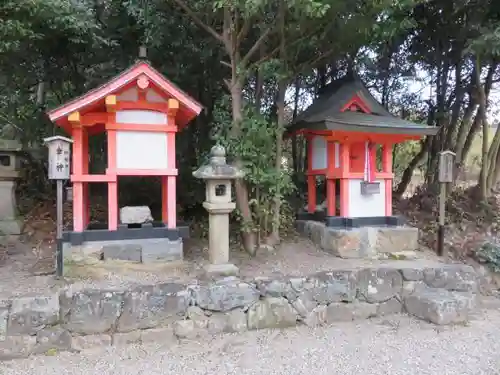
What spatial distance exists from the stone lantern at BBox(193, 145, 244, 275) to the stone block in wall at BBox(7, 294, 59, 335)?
1875 millimetres

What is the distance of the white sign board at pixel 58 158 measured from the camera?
200 inches

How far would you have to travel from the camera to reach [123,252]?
536 centimetres

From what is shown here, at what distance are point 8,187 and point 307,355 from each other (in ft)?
19.4

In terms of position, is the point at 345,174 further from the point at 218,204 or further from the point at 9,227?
the point at 9,227

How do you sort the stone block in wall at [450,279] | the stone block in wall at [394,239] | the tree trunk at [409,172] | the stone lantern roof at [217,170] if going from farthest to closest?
1. the tree trunk at [409,172]
2. the stone block in wall at [394,239]
3. the stone block in wall at [450,279]
4. the stone lantern roof at [217,170]

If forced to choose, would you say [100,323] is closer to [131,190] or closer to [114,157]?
[114,157]

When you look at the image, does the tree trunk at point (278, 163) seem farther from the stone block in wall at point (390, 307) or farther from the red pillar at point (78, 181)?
the red pillar at point (78, 181)

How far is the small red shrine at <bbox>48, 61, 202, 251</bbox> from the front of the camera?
522 centimetres

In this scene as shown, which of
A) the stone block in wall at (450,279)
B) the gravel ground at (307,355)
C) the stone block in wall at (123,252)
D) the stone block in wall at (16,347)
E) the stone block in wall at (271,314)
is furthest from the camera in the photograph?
the stone block in wall at (450,279)

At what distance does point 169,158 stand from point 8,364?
302 centimetres

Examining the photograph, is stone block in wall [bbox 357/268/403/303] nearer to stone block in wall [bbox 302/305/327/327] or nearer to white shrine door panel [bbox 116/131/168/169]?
stone block in wall [bbox 302/305/327/327]

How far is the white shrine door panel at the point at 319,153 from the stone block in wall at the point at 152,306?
352cm

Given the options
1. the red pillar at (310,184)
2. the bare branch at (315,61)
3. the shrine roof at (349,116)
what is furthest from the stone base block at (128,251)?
the bare branch at (315,61)

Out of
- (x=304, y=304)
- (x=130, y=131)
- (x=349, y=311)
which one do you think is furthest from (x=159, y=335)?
(x=130, y=131)
